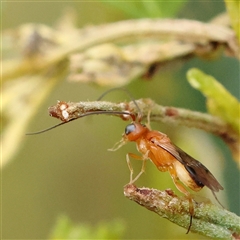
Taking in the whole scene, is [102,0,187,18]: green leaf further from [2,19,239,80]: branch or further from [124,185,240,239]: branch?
[124,185,240,239]: branch

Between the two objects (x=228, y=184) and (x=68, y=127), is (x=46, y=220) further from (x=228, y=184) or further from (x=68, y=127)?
(x=228, y=184)

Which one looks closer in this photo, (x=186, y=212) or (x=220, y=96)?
(x=186, y=212)

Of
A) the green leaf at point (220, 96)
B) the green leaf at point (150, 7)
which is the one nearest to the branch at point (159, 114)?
the green leaf at point (220, 96)

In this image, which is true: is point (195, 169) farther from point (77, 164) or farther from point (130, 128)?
point (77, 164)

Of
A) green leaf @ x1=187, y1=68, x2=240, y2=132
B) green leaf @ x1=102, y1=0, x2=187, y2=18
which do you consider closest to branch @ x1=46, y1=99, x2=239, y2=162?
green leaf @ x1=187, y1=68, x2=240, y2=132

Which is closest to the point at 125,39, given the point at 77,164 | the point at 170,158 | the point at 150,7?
the point at 150,7

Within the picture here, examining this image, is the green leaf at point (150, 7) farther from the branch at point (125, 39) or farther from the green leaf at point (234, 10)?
the green leaf at point (234, 10)
